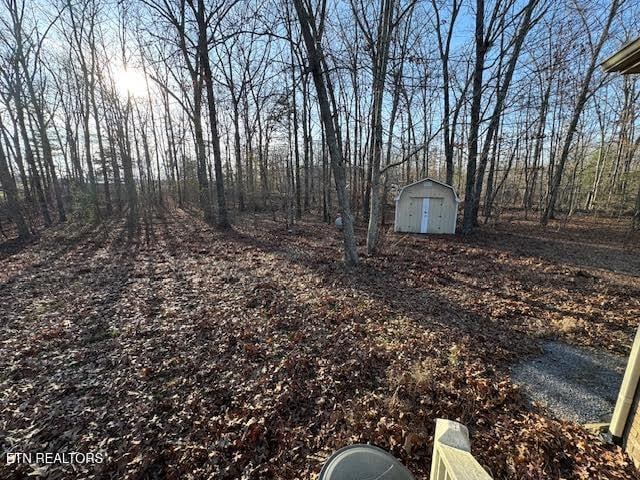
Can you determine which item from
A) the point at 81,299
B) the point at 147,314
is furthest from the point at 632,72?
the point at 81,299

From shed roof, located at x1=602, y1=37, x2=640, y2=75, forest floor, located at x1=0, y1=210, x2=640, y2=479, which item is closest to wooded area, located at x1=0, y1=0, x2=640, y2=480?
forest floor, located at x1=0, y1=210, x2=640, y2=479

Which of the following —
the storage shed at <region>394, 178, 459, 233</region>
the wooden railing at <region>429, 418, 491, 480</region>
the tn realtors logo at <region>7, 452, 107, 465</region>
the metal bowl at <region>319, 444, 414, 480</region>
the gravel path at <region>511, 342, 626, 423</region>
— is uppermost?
the storage shed at <region>394, 178, 459, 233</region>

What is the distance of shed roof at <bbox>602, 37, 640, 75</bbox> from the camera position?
1989 mm

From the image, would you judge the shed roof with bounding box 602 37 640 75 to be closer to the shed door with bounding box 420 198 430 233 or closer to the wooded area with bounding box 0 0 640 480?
the wooded area with bounding box 0 0 640 480

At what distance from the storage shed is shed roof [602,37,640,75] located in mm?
10816

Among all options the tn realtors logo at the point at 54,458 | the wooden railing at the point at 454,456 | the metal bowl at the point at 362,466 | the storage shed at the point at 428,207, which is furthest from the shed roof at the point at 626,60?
the storage shed at the point at 428,207

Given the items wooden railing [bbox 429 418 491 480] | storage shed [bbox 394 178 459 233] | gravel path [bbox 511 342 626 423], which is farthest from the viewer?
storage shed [bbox 394 178 459 233]

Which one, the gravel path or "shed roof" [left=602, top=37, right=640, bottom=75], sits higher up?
"shed roof" [left=602, top=37, right=640, bottom=75]

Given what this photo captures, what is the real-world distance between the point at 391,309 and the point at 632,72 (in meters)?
4.18

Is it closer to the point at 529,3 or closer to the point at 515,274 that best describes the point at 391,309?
the point at 515,274

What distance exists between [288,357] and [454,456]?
2736 millimetres

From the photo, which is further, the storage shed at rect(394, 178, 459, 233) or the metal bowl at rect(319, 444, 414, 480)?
the storage shed at rect(394, 178, 459, 233)

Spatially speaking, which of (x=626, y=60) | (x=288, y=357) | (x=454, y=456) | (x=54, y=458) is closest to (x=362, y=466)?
(x=454, y=456)

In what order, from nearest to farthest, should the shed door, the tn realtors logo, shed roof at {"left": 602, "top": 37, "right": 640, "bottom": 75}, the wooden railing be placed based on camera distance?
the wooden railing
shed roof at {"left": 602, "top": 37, "right": 640, "bottom": 75}
the tn realtors logo
the shed door
